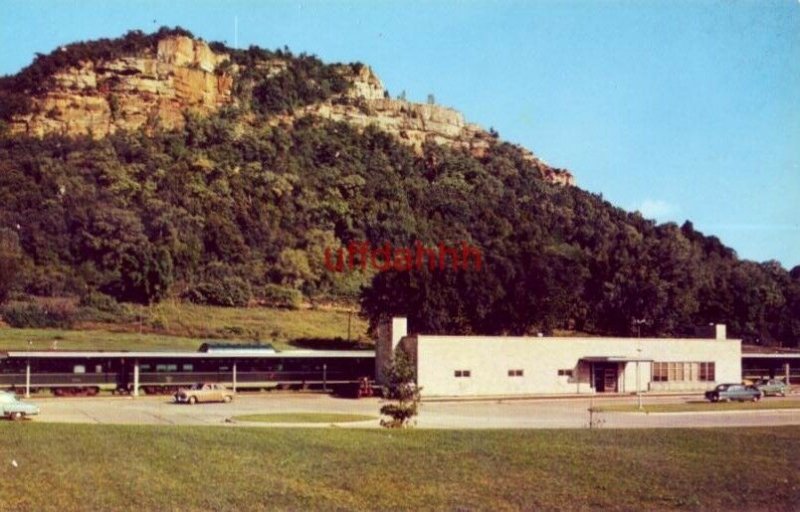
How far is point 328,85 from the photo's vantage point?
148 meters

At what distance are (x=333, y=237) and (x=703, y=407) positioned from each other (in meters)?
65.8

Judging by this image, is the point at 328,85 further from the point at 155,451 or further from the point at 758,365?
the point at 155,451

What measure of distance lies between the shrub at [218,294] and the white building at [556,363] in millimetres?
36136

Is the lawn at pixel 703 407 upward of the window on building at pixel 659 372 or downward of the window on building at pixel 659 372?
downward

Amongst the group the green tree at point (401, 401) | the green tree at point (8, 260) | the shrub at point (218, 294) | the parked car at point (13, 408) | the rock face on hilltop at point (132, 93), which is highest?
the rock face on hilltop at point (132, 93)

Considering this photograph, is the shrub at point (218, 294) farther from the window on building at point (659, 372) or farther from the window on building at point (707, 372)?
the window on building at point (707, 372)

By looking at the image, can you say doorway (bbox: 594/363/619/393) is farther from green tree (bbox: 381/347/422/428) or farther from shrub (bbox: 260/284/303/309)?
shrub (bbox: 260/284/303/309)

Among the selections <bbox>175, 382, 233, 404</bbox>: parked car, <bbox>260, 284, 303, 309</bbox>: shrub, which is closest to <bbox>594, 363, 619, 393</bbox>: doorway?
<bbox>175, 382, 233, 404</bbox>: parked car

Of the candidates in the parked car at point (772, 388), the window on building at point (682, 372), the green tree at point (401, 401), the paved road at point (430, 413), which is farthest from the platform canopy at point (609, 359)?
the green tree at point (401, 401)

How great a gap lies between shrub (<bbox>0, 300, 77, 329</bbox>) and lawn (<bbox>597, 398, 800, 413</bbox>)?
48.3 meters

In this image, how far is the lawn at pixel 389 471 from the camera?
12.5 meters

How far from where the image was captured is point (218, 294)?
3216 inches

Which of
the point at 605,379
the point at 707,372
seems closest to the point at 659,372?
the point at 707,372

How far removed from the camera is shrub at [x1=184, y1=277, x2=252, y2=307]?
267ft
